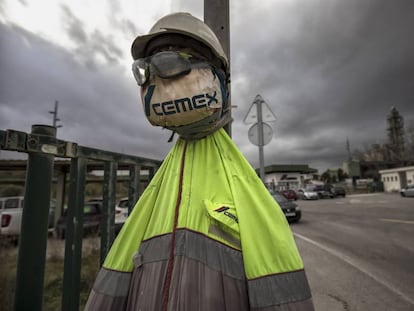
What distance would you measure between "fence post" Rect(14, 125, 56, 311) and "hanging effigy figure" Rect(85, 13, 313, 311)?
1.22 feet

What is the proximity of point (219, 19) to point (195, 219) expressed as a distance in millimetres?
1804

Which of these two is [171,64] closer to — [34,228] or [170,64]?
[170,64]

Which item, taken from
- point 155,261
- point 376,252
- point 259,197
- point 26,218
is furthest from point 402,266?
point 26,218

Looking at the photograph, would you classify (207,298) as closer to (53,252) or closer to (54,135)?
(54,135)

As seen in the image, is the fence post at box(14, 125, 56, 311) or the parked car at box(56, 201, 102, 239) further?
the parked car at box(56, 201, 102, 239)

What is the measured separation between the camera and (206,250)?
0.85 metres

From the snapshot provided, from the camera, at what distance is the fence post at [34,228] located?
3.57 feet

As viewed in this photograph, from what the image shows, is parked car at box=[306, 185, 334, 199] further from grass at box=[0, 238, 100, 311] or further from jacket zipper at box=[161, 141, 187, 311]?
jacket zipper at box=[161, 141, 187, 311]

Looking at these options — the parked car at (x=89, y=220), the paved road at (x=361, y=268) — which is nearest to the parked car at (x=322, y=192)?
the paved road at (x=361, y=268)

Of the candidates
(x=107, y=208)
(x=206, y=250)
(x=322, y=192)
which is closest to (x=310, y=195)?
(x=322, y=192)

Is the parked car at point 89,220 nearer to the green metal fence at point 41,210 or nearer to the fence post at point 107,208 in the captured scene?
the fence post at point 107,208

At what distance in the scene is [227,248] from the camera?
853 mm

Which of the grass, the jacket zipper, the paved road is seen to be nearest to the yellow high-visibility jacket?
the jacket zipper

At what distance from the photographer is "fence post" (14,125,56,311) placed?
1087 mm
